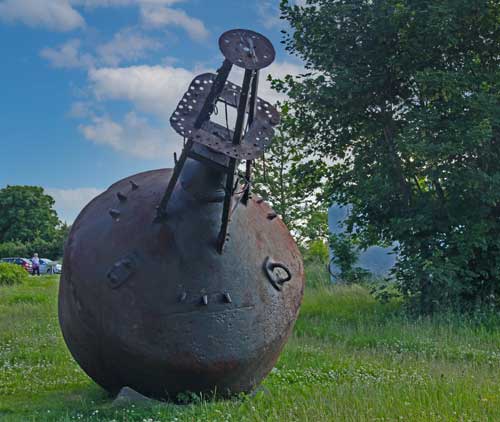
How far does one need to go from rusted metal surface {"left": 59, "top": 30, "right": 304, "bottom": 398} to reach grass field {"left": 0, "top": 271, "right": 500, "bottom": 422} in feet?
1.10

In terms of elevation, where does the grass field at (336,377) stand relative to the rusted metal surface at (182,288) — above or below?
below

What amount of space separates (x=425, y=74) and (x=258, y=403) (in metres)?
7.46

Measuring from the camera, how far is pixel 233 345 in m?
5.43

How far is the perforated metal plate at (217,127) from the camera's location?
4.74 meters

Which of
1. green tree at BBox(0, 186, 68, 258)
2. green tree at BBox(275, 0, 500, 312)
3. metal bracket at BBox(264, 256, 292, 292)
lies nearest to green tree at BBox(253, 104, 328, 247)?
green tree at BBox(275, 0, 500, 312)

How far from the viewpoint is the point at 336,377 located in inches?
267

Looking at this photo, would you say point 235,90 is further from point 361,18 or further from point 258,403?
point 361,18

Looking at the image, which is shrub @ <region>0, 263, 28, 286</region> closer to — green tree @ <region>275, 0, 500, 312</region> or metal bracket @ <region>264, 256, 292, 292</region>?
green tree @ <region>275, 0, 500, 312</region>

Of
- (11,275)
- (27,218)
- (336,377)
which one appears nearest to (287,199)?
(11,275)

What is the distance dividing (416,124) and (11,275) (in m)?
16.0

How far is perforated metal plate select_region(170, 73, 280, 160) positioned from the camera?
15.6 feet

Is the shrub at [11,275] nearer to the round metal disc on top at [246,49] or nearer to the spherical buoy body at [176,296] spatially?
the spherical buoy body at [176,296]

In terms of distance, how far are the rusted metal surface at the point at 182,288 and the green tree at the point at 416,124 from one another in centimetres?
598

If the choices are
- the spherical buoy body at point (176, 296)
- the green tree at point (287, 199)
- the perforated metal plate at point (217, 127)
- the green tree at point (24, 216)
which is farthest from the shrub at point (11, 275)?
the green tree at point (24, 216)
